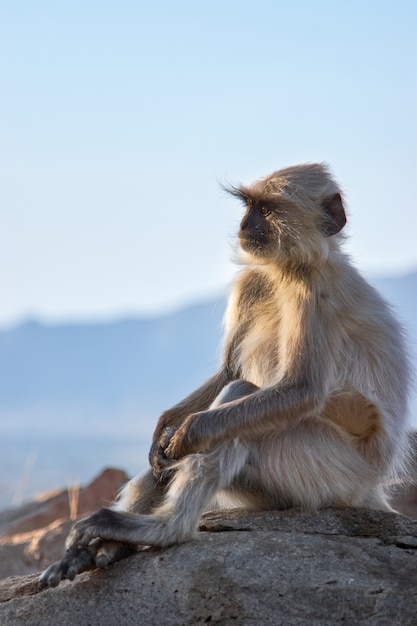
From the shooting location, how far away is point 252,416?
477 cm

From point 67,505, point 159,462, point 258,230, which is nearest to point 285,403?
point 159,462

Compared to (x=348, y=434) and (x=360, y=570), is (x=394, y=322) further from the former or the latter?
(x=360, y=570)

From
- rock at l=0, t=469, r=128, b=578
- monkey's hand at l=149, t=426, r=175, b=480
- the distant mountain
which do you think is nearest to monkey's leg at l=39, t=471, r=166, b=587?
monkey's hand at l=149, t=426, r=175, b=480

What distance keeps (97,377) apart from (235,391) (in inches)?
4559

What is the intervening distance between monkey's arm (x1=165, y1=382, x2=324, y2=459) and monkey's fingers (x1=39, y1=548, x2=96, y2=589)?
58 centimetres

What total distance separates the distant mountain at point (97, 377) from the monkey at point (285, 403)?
66997mm

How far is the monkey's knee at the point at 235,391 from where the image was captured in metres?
5.06

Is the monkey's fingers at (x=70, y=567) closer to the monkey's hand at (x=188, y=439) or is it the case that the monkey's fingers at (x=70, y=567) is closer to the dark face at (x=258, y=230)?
the monkey's hand at (x=188, y=439)

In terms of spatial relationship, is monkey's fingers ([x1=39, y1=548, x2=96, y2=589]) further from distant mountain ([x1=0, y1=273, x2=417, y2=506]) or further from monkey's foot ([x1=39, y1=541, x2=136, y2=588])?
distant mountain ([x1=0, y1=273, x2=417, y2=506])

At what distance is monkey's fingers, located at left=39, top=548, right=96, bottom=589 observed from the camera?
4.50 meters

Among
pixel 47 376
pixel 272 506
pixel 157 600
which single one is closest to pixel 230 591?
pixel 157 600

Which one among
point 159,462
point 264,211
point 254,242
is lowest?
point 159,462

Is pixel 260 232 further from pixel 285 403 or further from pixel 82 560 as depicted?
pixel 82 560

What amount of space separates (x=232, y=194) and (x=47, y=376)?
117835mm
